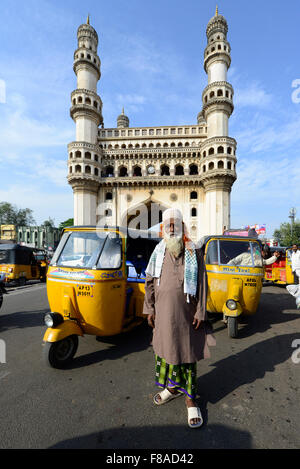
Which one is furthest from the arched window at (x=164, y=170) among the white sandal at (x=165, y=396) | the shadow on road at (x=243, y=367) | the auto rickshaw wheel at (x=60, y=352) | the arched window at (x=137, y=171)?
the white sandal at (x=165, y=396)

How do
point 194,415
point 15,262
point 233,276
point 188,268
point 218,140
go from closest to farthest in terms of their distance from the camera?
1. point 194,415
2. point 188,268
3. point 233,276
4. point 15,262
5. point 218,140

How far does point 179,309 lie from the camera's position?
2287 mm

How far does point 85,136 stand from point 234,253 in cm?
3041

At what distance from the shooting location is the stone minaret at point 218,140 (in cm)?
2758

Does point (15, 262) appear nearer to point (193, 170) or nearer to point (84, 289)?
point (84, 289)

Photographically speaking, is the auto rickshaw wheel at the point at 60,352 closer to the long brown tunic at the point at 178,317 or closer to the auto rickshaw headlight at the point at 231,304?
the long brown tunic at the point at 178,317

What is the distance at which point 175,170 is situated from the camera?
32406 millimetres

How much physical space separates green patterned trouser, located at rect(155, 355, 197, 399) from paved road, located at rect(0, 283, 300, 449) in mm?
179

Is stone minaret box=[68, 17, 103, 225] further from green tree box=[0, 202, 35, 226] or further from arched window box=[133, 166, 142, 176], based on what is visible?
green tree box=[0, 202, 35, 226]

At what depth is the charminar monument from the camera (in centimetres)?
2844

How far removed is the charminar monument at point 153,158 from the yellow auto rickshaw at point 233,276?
23568 millimetres

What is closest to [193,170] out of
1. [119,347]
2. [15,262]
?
[15,262]
